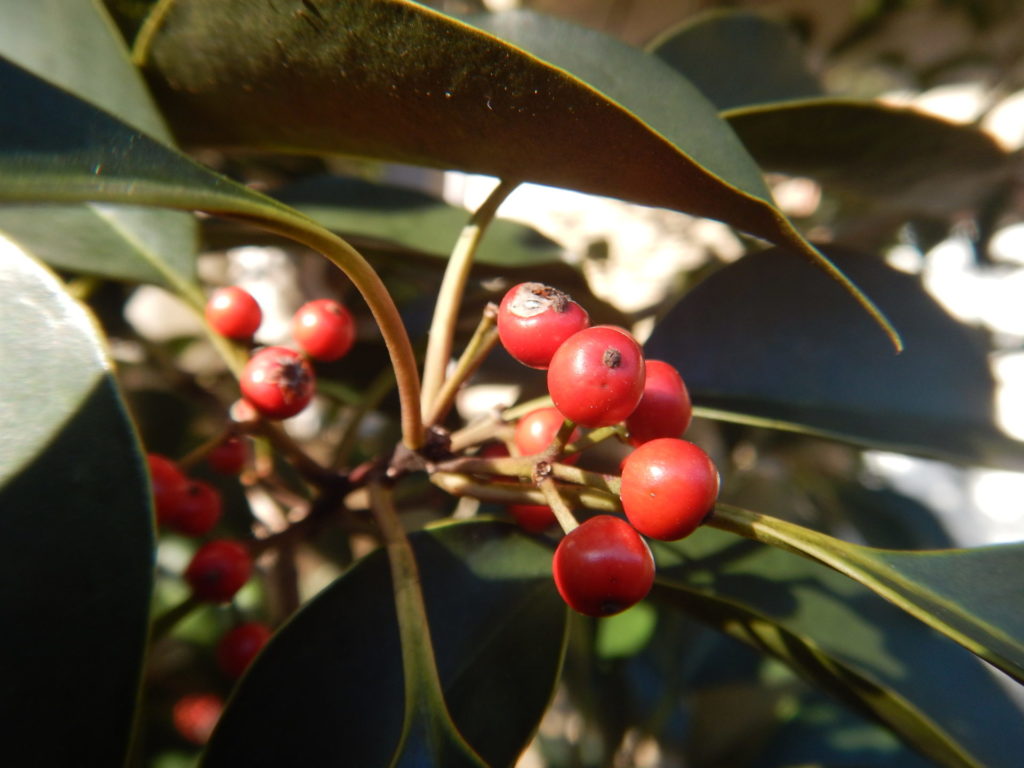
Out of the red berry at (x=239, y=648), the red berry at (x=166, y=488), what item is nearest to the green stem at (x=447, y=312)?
the red berry at (x=166, y=488)

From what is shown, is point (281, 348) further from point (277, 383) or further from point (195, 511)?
point (195, 511)

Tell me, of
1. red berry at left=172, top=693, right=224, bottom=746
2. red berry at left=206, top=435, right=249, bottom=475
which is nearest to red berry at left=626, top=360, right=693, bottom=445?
red berry at left=206, top=435, right=249, bottom=475

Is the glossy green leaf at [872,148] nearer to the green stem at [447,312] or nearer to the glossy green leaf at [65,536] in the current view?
the green stem at [447,312]

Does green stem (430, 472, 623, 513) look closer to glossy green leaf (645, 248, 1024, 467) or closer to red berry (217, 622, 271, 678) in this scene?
glossy green leaf (645, 248, 1024, 467)

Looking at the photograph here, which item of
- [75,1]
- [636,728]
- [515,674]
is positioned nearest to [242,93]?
[75,1]

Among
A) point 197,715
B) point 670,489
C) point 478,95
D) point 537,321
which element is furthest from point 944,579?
point 197,715
